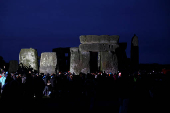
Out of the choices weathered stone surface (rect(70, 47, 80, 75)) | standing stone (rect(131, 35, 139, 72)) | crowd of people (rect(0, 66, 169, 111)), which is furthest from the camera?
standing stone (rect(131, 35, 139, 72))

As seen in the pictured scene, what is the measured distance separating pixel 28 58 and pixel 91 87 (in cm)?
1129

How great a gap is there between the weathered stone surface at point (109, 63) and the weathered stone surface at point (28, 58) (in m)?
5.20

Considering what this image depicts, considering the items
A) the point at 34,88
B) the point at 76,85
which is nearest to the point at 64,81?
the point at 76,85

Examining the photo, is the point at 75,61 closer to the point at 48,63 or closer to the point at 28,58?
the point at 48,63

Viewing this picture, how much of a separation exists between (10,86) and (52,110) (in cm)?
275

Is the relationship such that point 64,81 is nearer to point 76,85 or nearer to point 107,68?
point 76,85

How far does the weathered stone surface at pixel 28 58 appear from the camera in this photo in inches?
704

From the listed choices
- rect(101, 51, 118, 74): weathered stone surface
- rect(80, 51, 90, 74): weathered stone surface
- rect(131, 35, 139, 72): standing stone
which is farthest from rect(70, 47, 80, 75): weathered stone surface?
rect(131, 35, 139, 72): standing stone

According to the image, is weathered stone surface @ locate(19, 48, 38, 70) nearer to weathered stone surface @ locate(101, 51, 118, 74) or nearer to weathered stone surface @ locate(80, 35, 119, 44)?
weathered stone surface @ locate(80, 35, 119, 44)

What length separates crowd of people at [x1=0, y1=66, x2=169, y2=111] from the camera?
5.28m

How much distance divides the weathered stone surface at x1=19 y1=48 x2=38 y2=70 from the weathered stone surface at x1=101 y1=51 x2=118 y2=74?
17.1 feet

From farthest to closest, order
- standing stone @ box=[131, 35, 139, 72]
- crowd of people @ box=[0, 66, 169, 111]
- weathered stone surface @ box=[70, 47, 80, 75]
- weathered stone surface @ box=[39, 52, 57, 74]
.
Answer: standing stone @ box=[131, 35, 139, 72]
weathered stone surface @ box=[70, 47, 80, 75]
weathered stone surface @ box=[39, 52, 57, 74]
crowd of people @ box=[0, 66, 169, 111]

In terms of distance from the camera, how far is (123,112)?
5.88 metres

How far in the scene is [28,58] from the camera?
706 inches
